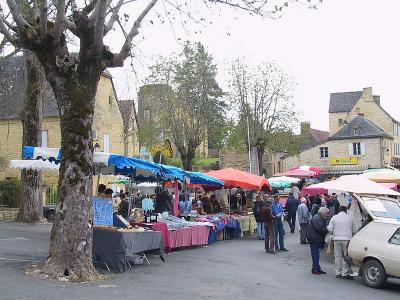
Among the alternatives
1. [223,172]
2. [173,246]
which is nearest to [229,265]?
[173,246]

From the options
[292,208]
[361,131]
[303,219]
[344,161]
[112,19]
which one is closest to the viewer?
[112,19]

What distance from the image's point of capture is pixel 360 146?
6400 centimetres

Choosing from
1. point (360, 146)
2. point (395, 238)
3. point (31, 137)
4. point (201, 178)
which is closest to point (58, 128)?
point (31, 137)

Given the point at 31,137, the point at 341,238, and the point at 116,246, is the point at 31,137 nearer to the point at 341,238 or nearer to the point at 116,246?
the point at 116,246

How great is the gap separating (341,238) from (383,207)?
2024 mm

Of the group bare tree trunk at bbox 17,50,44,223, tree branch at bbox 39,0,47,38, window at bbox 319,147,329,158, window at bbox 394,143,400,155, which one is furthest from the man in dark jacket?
window at bbox 394,143,400,155

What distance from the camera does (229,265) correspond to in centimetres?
1359

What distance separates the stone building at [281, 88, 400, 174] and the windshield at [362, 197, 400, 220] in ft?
162

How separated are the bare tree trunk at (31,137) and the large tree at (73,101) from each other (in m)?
→ 10.8

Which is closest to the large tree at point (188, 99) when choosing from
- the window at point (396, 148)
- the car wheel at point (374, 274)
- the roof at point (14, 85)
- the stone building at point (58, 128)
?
the stone building at point (58, 128)

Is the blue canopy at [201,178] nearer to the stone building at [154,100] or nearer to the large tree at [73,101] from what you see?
the large tree at [73,101]

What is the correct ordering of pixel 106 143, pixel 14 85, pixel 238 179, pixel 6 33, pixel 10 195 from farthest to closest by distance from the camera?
pixel 106 143 → pixel 10 195 → pixel 14 85 → pixel 238 179 → pixel 6 33

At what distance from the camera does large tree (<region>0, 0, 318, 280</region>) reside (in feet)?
33.6

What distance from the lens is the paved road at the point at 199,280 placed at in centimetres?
922
